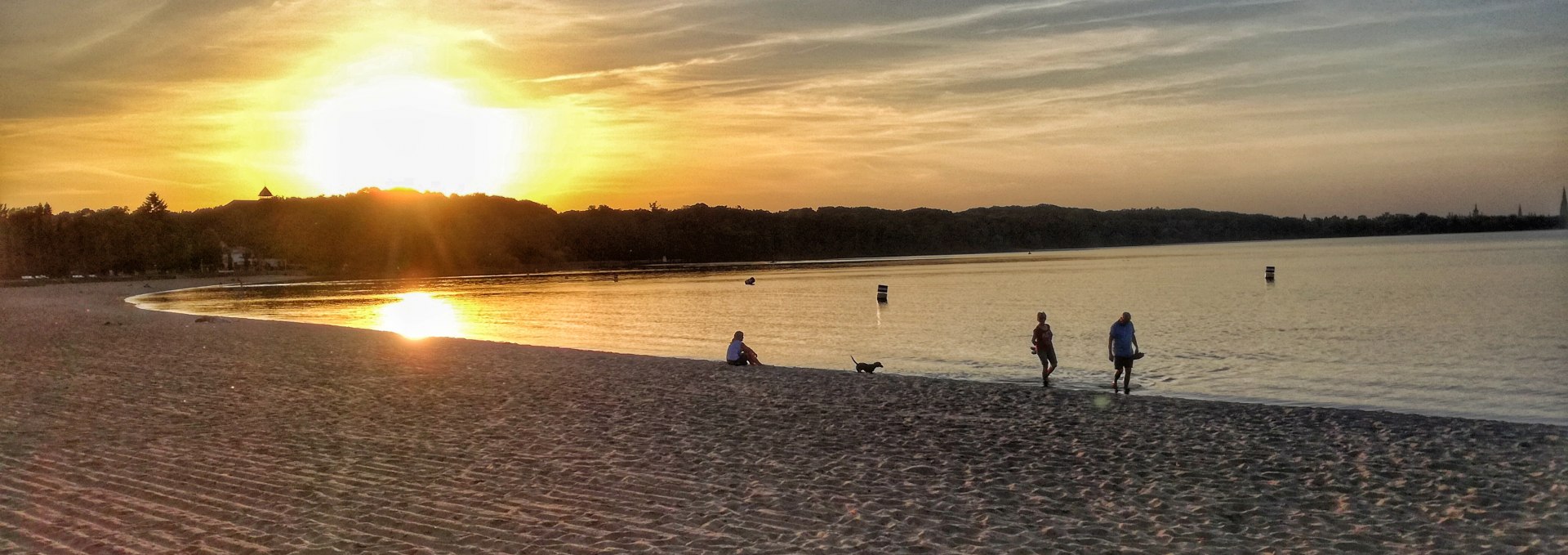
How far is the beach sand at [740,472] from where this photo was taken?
8.33 metres

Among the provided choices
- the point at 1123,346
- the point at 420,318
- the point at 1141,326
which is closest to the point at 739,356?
the point at 1123,346

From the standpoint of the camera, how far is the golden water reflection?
1660 inches

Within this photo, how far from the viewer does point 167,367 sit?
22438mm

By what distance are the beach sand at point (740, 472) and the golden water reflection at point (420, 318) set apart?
2058cm

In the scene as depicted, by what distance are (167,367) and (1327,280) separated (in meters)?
87.9

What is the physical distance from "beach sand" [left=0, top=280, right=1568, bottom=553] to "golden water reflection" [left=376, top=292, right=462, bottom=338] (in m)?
20.6

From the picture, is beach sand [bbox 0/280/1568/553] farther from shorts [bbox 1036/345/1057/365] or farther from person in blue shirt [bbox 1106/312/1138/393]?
shorts [bbox 1036/345/1057/365]

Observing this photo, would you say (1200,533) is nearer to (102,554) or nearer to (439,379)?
(102,554)

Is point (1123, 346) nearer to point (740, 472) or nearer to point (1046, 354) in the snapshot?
point (1046, 354)

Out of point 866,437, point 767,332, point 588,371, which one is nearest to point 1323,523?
point 866,437

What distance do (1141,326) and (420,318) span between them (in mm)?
36887

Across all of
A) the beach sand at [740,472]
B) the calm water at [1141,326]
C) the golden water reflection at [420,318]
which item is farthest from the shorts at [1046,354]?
the golden water reflection at [420,318]

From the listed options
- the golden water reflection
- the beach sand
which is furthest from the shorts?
the golden water reflection

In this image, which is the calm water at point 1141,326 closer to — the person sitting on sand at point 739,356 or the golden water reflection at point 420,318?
the golden water reflection at point 420,318
